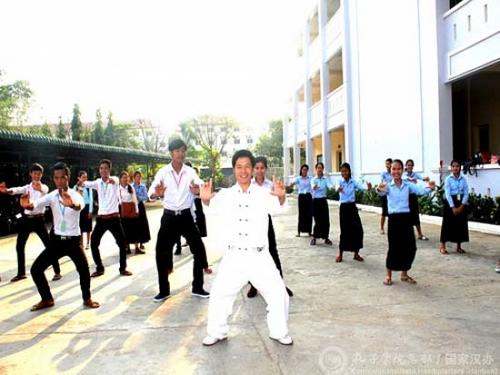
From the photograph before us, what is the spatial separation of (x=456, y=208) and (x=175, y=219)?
16.1 feet

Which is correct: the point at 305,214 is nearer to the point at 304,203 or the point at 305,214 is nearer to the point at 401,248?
the point at 304,203

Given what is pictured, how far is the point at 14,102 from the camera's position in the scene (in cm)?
3550

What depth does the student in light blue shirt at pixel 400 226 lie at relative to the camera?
620 cm

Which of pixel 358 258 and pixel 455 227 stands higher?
pixel 455 227

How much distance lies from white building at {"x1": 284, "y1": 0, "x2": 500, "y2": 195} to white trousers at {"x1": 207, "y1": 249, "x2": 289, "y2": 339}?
891cm

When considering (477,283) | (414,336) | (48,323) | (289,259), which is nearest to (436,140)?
(289,259)

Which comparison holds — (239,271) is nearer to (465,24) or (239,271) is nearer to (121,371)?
(121,371)

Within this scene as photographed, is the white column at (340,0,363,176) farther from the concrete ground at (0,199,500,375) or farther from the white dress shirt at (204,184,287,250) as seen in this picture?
the white dress shirt at (204,184,287,250)

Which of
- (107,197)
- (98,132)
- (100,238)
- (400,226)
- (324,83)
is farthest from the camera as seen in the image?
(98,132)

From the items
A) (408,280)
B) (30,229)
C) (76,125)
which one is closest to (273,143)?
(76,125)

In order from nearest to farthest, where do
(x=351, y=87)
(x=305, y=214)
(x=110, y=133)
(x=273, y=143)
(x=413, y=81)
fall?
1. (x=305, y=214)
2. (x=413, y=81)
3. (x=351, y=87)
4. (x=110, y=133)
5. (x=273, y=143)

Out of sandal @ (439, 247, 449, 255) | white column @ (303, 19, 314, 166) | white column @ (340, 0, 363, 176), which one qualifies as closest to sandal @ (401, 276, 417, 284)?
sandal @ (439, 247, 449, 255)

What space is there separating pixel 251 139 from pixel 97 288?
286 feet

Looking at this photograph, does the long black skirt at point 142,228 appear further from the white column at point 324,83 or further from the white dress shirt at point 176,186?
the white column at point 324,83
